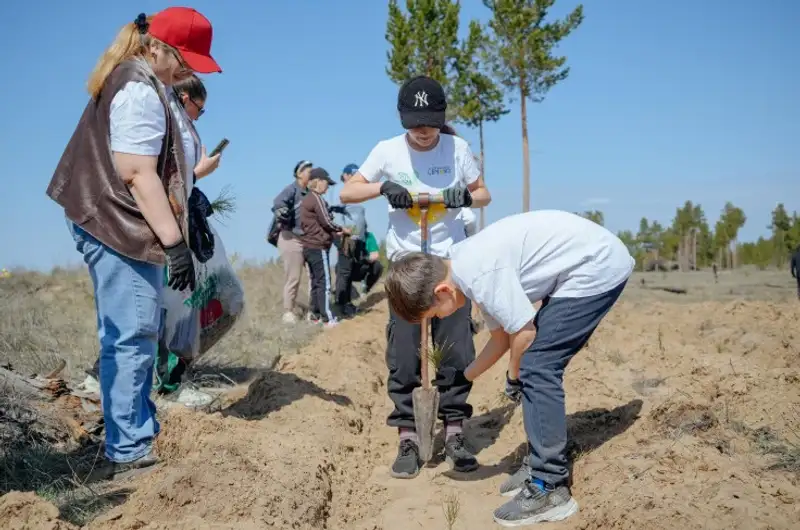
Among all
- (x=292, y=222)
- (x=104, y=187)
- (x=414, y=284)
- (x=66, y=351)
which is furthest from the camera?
(x=292, y=222)

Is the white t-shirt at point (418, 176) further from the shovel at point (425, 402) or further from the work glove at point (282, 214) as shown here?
the work glove at point (282, 214)

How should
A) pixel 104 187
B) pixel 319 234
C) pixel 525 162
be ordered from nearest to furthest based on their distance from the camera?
pixel 104 187 < pixel 319 234 < pixel 525 162

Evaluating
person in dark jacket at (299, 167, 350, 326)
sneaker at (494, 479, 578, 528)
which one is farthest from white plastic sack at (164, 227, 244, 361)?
person in dark jacket at (299, 167, 350, 326)

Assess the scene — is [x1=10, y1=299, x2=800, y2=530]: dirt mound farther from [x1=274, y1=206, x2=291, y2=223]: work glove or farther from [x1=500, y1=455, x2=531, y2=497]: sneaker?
[x1=274, y1=206, x2=291, y2=223]: work glove

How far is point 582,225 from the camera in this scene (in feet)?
11.2

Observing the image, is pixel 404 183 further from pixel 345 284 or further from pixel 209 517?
pixel 345 284

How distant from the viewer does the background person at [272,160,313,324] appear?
9.34 meters

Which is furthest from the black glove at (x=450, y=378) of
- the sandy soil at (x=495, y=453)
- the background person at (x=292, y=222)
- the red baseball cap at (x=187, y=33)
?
the background person at (x=292, y=222)

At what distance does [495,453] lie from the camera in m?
4.48

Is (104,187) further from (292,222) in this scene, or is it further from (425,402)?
(292,222)

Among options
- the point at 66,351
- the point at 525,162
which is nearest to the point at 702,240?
the point at 525,162

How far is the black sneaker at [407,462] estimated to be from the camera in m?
4.02

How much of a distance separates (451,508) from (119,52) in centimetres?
263

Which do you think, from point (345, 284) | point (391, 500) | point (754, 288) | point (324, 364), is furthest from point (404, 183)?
point (754, 288)
